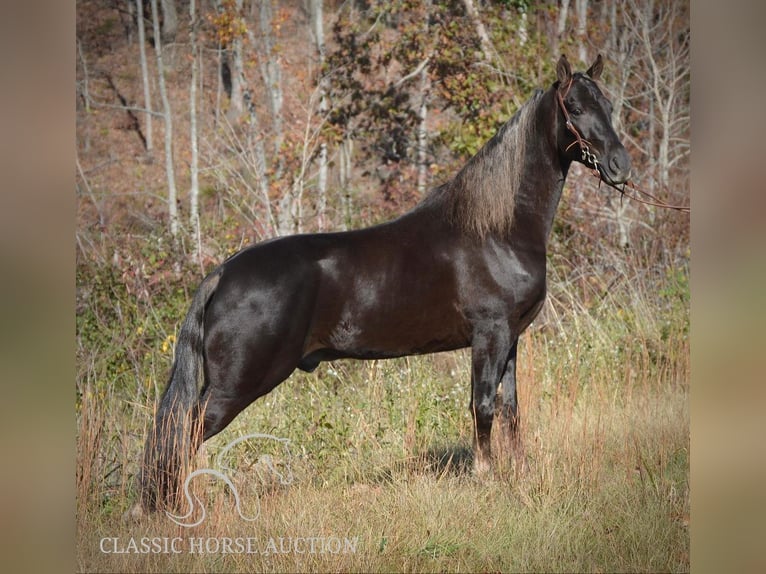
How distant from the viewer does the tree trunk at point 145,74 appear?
5230mm

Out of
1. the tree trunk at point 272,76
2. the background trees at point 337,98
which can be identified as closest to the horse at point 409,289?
the background trees at point 337,98

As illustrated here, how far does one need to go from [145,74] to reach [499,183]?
3.29 m

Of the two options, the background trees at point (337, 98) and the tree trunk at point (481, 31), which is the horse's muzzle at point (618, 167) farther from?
the tree trunk at point (481, 31)

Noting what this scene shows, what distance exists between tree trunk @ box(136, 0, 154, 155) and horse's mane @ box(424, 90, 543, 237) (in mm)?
2998

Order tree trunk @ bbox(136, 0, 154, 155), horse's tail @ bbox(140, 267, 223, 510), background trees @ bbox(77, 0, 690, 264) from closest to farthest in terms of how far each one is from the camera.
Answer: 1. horse's tail @ bbox(140, 267, 223, 510)
2. tree trunk @ bbox(136, 0, 154, 155)
3. background trees @ bbox(77, 0, 690, 264)

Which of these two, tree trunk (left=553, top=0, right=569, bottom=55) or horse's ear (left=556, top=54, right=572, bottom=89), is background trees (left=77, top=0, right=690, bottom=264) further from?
horse's ear (left=556, top=54, right=572, bottom=89)

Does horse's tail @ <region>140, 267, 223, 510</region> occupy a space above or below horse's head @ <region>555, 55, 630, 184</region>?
below

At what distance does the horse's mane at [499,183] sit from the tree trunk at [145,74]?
2998 millimetres

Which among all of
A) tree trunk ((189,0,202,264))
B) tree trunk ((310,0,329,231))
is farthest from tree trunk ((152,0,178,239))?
tree trunk ((310,0,329,231))

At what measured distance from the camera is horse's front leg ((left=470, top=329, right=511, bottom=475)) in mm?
3600
